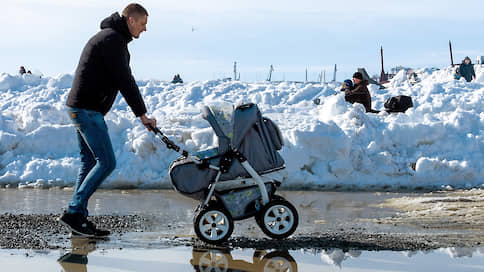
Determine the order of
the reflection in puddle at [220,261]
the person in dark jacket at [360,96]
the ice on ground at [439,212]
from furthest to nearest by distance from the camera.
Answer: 1. the person in dark jacket at [360,96]
2. the ice on ground at [439,212]
3. the reflection in puddle at [220,261]

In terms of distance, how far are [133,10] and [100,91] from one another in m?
0.75

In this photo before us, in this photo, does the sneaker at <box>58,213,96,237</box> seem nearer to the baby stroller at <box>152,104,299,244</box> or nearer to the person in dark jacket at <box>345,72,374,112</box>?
the baby stroller at <box>152,104,299,244</box>

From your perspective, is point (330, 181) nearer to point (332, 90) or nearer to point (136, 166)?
point (136, 166)

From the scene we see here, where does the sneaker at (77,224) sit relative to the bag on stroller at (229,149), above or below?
below

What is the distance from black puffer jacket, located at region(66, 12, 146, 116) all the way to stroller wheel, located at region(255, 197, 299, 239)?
1.35m

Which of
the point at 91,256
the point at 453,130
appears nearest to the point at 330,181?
the point at 453,130

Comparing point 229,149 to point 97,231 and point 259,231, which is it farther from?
point 97,231

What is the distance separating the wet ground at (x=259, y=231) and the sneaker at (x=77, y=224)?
0.39 ft

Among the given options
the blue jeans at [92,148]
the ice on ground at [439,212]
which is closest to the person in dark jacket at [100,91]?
the blue jeans at [92,148]

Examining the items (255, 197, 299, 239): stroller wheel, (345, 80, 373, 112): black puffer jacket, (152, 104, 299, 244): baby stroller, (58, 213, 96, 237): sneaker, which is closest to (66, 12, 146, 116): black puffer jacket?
(152, 104, 299, 244): baby stroller

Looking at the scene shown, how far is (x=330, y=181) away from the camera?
34.9 ft

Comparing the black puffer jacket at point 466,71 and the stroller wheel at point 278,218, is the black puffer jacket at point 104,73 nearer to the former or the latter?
the stroller wheel at point 278,218

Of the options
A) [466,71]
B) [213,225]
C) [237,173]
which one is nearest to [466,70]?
[466,71]

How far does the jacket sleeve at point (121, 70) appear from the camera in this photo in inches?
224
